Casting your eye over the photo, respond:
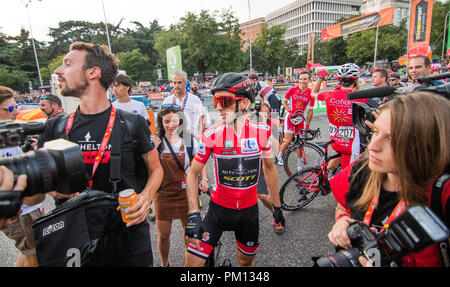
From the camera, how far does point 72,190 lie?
1.14 metres

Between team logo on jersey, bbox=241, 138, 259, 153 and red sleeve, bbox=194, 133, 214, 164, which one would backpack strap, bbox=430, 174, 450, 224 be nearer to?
team logo on jersey, bbox=241, 138, 259, 153

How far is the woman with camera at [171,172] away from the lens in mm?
2596

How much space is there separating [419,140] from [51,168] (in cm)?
170

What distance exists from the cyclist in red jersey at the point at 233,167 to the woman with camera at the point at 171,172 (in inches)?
17.1

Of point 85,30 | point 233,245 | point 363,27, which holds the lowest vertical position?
point 233,245

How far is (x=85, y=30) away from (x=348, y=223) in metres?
69.4

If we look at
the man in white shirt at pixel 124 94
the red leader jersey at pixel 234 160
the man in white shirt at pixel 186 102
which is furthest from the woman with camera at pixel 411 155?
the man in white shirt at pixel 124 94

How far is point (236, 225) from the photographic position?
2.04 metres

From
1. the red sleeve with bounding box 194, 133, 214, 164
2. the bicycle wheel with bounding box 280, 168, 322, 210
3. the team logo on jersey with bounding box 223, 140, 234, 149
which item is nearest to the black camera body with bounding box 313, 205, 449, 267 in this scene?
the team logo on jersey with bounding box 223, 140, 234, 149

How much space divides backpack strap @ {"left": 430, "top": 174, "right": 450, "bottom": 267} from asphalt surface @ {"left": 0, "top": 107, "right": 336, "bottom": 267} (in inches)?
77.3

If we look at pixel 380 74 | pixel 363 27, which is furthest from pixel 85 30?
pixel 380 74

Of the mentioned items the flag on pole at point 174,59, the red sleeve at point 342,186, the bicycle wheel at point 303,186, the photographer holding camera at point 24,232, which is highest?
the flag on pole at point 174,59

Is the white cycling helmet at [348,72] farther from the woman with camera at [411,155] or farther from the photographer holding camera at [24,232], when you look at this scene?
the photographer holding camera at [24,232]
